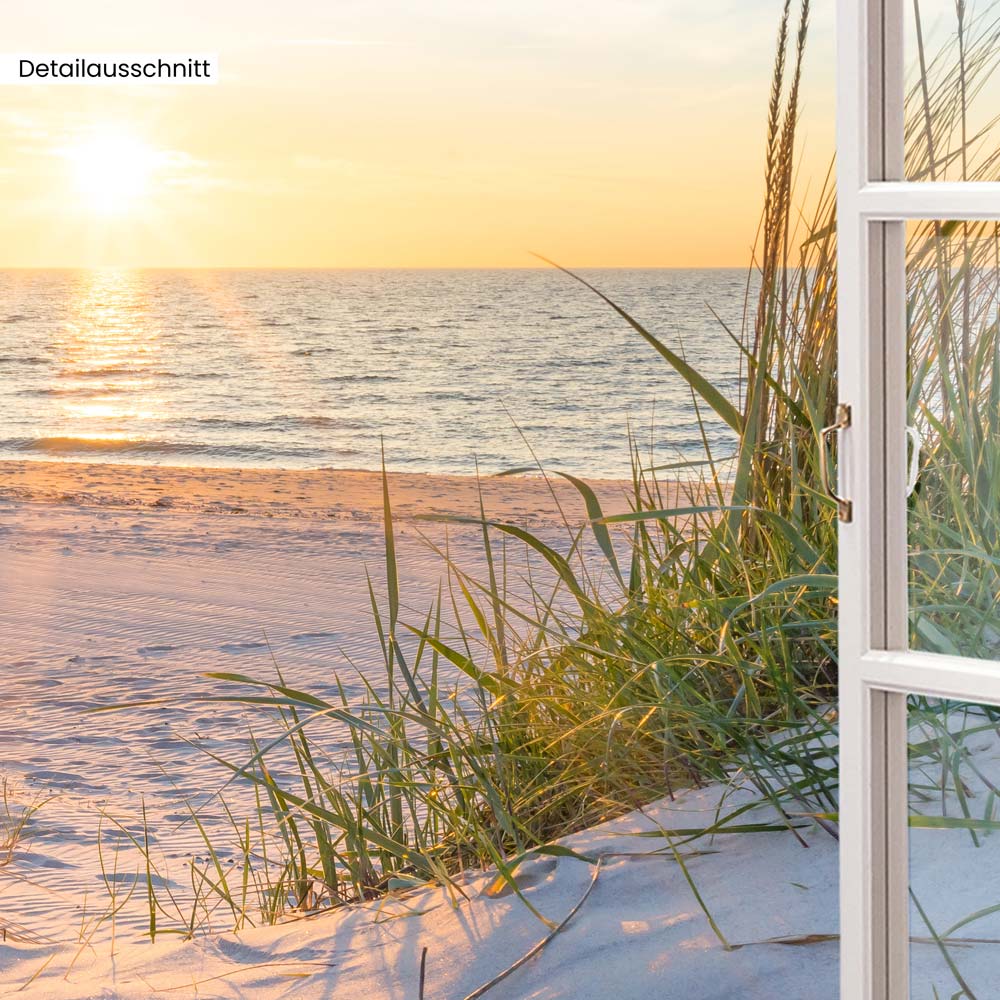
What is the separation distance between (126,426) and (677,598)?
58.4 feet

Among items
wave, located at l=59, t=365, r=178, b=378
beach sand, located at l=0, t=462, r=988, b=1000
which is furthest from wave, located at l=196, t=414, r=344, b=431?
beach sand, located at l=0, t=462, r=988, b=1000

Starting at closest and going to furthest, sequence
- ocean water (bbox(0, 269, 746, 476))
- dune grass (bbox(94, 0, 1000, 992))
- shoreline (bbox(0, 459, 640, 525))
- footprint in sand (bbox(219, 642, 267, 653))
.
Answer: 1. dune grass (bbox(94, 0, 1000, 992))
2. footprint in sand (bbox(219, 642, 267, 653))
3. shoreline (bbox(0, 459, 640, 525))
4. ocean water (bbox(0, 269, 746, 476))

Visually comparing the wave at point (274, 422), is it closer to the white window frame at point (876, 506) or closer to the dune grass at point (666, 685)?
the dune grass at point (666, 685)

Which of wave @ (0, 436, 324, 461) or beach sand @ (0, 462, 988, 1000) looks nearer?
beach sand @ (0, 462, 988, 1000)

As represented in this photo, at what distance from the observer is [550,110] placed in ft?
133

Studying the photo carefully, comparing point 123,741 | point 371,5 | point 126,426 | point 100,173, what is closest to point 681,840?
point 123,741

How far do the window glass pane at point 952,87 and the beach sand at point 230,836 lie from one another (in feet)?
2.00

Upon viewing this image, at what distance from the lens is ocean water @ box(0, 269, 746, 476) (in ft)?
54.8

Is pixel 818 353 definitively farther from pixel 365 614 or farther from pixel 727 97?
pixel 727 97

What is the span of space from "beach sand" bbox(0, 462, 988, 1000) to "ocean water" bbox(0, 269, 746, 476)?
1726 millimetres

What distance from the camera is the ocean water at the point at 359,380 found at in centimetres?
1670

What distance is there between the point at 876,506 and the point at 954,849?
0.38 meters

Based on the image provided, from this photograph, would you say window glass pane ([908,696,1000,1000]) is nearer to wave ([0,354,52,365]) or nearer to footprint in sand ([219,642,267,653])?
footprint in sand ([219,642,267,653])

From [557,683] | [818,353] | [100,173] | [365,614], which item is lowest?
[365,614]
